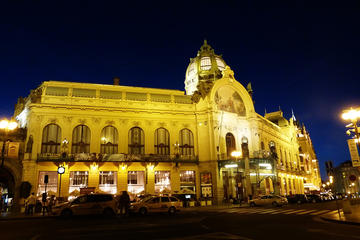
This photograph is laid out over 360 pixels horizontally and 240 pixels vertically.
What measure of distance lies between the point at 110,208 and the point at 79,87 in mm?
23528

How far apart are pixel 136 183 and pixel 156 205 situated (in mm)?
15818

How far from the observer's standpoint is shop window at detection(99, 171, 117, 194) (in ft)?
122

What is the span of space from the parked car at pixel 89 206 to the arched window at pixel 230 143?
83.6 ft

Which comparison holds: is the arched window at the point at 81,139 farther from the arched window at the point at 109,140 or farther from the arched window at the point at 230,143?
the arched window at the point at 230,143

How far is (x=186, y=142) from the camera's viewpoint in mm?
42812

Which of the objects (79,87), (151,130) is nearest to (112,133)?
(151,130)

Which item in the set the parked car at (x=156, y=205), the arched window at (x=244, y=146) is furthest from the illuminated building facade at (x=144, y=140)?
the parked car at (x=156, y=205)

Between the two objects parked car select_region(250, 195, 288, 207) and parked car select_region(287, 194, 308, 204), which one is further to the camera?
parked car select_region(287, 194, 308, 204)

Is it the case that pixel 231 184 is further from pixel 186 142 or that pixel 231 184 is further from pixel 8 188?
pixel 8 188

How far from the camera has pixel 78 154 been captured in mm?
35500

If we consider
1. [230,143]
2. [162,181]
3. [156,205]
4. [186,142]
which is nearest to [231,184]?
[230,143]

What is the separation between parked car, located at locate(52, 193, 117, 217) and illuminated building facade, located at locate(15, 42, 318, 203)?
1365cm

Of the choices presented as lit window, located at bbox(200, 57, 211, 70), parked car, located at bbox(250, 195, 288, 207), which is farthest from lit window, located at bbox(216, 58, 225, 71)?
parked car, located at bbox(250, 195, 288, 207)

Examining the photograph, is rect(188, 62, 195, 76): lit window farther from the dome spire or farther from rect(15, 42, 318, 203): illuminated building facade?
rect(15, 42, 318, 203): illuminated building facade
